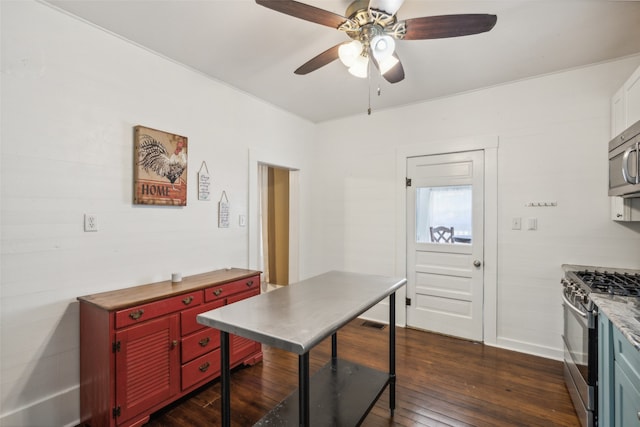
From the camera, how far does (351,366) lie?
2297 millimetres

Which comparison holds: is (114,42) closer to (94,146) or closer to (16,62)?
(16,62)

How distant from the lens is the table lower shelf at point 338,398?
1.73m

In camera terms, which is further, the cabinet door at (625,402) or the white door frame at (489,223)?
the white door frame at (489,223)

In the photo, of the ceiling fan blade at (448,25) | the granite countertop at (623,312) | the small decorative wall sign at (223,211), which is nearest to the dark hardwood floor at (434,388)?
the granite countertop at (623,312)

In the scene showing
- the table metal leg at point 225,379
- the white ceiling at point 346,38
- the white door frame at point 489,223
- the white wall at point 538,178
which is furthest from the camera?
the white door frame at point 489,223

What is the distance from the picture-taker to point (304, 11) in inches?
59.7

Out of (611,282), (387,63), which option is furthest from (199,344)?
(611,282)

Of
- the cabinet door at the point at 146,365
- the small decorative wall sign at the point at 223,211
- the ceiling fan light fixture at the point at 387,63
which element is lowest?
the cabinet door at the point at 146,365

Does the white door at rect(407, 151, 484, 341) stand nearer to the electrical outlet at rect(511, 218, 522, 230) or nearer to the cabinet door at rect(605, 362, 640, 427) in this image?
the electrical outlet at rect(511, 218, 522, 230)

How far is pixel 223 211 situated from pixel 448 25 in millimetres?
2333

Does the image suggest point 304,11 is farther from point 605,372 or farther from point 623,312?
point 605,372

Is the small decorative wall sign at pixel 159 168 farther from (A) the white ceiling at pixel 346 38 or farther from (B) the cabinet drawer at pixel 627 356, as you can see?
(B) the cabinet drawer at pixel 627 356

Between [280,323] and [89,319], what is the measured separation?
1412mm

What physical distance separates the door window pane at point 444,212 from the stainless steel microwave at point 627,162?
3.89 feet
